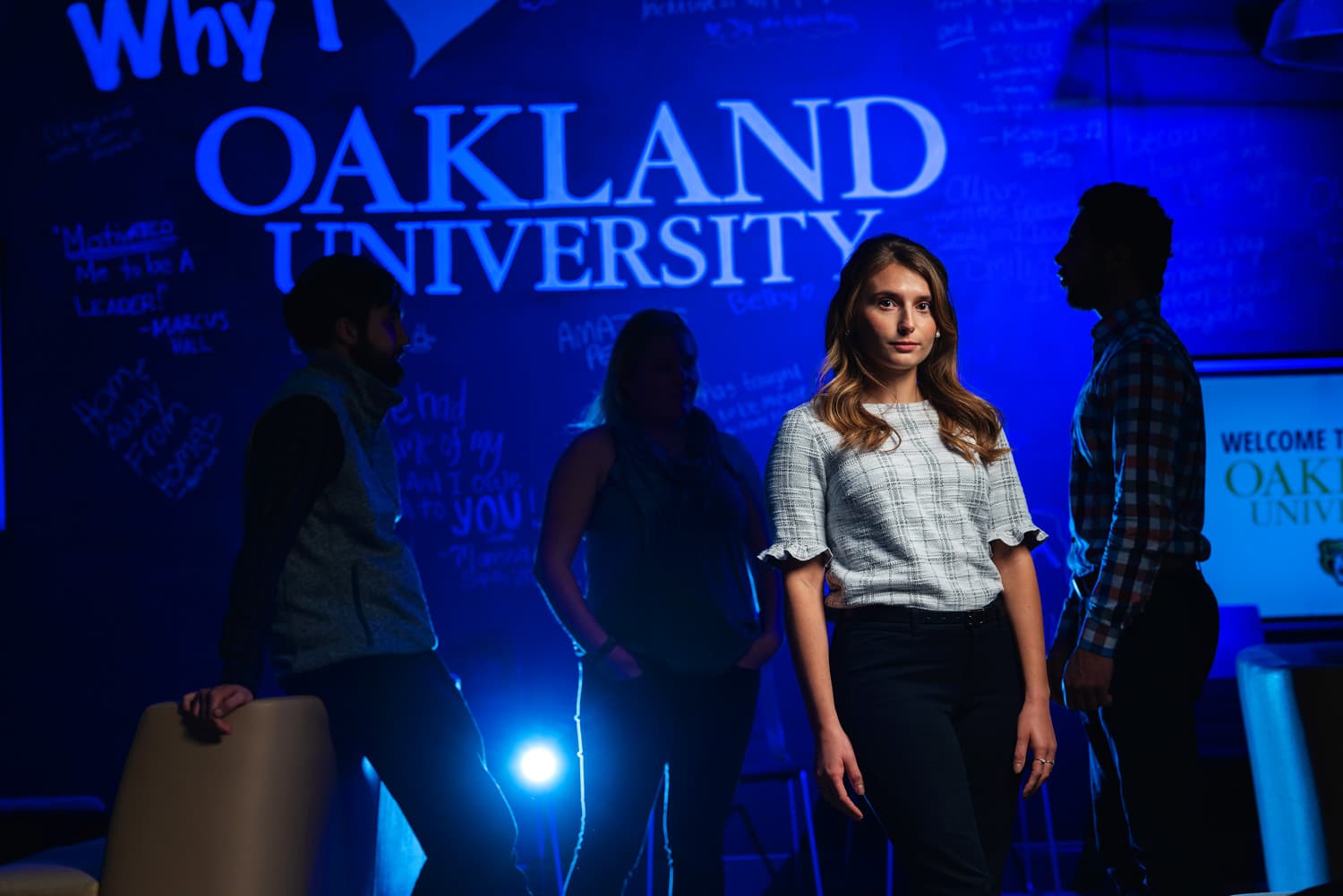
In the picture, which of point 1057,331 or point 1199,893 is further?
point 1057,331

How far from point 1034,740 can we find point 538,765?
88.0 inches

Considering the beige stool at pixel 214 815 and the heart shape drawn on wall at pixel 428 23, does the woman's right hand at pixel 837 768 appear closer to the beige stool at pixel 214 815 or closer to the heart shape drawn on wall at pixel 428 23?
the beige stool at pixel 214 815

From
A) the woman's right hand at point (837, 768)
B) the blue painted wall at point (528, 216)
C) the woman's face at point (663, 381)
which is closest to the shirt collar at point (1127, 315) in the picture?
the woman's face at point (663, 381)

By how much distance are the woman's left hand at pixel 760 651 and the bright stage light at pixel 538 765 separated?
1.34 meters

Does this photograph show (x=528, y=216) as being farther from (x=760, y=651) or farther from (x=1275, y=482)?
(x=1275, y=482)

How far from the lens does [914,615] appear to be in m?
1.92

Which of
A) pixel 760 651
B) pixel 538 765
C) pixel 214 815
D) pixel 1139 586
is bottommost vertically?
pixel 538 765

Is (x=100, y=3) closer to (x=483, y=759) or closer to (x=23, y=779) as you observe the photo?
(x=23, y=779)

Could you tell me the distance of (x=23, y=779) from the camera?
4.32 m

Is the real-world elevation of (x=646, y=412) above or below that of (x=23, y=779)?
above

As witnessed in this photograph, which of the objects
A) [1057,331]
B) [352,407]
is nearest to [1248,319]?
[1057,331]

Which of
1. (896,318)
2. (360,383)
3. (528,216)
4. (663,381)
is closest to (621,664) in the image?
(663,381)

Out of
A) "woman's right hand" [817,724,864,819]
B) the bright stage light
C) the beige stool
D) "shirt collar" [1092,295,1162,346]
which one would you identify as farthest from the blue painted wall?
"woman's right hand" [817,724,864,819]

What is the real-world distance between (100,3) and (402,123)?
1.18m
